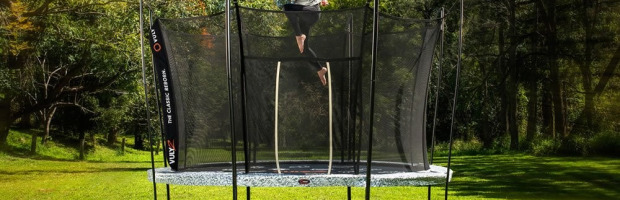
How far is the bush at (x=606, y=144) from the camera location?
13.5 meters

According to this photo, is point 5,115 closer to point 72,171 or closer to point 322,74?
point 72,171

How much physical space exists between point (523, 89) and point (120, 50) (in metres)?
9.74

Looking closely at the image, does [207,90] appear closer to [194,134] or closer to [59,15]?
[194,134]

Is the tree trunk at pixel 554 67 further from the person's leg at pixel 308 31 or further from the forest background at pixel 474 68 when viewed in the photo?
the person's leg at pixel 308 31

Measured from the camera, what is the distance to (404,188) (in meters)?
13.3

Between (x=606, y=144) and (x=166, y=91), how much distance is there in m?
12.1

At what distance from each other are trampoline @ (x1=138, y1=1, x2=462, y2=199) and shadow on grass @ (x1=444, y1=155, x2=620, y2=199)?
7408 millimetres

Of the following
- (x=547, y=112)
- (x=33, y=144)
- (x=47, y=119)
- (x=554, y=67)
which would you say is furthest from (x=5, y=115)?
(x=547, y=112)

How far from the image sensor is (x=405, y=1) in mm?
19734

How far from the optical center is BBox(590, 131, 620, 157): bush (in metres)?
13.5

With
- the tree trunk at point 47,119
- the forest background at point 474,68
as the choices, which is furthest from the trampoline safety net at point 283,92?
the tree trunk at point 47,119

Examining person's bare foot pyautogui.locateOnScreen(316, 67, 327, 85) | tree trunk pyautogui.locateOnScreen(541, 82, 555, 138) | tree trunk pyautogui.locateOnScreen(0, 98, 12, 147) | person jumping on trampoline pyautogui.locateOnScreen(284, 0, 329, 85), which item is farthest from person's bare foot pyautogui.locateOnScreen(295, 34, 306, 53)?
tree trunk pyautogui.locateOnScreen(0, 98, 12, 147)

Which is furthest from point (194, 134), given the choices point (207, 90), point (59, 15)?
point (59, 15)

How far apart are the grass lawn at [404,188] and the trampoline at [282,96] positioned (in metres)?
6.99
